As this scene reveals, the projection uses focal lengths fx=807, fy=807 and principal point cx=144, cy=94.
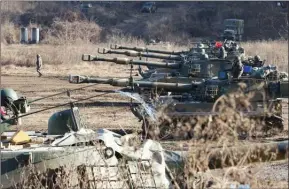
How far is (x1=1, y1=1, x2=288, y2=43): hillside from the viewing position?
154 feet

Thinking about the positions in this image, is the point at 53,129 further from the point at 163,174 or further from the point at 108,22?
the point at 108,22

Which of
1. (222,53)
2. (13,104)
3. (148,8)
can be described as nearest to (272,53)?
(222,53)

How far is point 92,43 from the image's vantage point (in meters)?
43.0

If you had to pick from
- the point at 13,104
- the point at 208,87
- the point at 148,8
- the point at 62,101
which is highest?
the point at 148,8

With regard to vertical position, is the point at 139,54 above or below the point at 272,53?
above

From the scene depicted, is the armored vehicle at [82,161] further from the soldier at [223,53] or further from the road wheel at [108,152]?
the soldier at [223,53]

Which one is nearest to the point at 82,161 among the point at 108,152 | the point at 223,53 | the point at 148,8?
the point at 108,152

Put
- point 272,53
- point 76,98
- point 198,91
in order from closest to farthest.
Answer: point 198,91, point 76,98, point 272,53

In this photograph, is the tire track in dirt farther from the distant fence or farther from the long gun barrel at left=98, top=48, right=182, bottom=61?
the distant fence

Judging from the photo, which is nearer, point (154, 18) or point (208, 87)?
point (208, 87)

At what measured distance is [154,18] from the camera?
174ft

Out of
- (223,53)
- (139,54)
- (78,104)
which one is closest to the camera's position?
(223,53)

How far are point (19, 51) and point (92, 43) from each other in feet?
18.3

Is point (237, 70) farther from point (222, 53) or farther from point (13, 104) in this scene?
point (13, 104)
